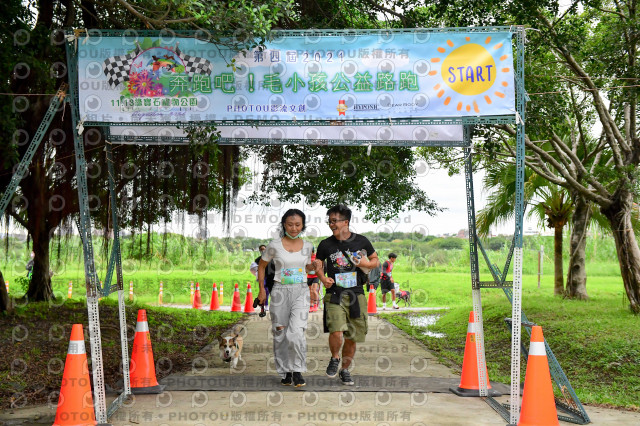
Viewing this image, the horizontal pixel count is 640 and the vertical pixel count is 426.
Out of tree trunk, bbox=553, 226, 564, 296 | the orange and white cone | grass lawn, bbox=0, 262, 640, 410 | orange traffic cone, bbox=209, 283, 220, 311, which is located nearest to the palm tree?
tree trunk, bbox=553, 226, 564, 296

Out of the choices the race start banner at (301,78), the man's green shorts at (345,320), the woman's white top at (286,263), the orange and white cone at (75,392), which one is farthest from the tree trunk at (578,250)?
the orange and white cone at (75,392)

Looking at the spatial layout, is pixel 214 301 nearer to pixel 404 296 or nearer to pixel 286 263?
pixel 404 296

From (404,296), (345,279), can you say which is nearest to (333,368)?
(345,279)

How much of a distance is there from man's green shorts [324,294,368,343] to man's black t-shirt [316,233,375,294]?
0.43ft

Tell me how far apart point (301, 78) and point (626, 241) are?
845 centimetres

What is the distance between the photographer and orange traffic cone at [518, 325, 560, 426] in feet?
17.2

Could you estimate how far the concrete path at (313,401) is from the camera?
559 cm

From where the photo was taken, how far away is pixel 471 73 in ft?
18.9

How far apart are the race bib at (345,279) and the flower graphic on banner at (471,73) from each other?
7.04 ft

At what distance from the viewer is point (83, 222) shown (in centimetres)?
555

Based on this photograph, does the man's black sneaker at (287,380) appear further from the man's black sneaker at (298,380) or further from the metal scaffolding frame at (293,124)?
the metal scaffolding frame at (293,124)

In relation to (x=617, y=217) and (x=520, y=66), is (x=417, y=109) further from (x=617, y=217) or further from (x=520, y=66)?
(x=617, y=217)

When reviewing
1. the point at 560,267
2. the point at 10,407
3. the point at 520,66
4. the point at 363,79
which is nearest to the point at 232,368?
the point at 10,407

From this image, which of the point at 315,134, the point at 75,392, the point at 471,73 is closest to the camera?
the point at 75,392
